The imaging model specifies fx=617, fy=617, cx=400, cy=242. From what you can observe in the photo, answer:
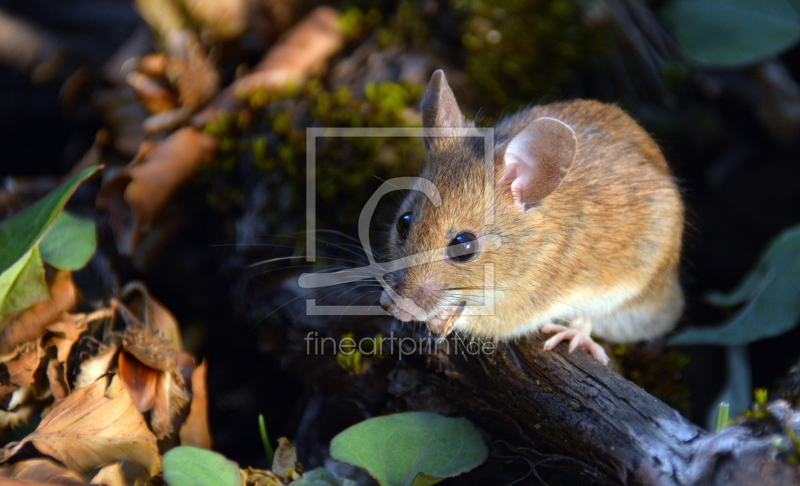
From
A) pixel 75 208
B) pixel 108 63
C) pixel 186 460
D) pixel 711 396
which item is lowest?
pixel 711 396

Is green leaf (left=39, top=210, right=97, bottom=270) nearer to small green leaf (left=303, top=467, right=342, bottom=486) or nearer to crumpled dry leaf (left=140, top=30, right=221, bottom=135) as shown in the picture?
crumpled dry leaf (left=140, top=30, right=221, bottom=135)

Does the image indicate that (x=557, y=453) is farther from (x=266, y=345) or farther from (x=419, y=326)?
(x=266, y=345)

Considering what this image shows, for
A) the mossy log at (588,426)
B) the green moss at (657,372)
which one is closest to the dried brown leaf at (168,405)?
the mossy log at (588,426)

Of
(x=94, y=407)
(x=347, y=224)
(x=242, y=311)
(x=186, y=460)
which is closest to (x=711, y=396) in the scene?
(x=347, y=224)

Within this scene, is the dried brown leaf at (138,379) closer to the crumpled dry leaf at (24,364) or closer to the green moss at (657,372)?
the crumpled dry leaf at (24,364)

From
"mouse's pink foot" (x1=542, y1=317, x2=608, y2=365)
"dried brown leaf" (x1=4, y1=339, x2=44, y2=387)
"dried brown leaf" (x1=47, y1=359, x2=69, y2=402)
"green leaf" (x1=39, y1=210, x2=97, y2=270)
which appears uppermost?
"green leaf" (x1=39, y1=210, x2=97, y2=270)

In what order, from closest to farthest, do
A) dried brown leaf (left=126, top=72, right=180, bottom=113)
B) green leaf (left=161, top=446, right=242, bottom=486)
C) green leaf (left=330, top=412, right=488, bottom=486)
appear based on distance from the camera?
green leaf (left=161, top=446, right=242, bottom=486), green leaf (left=330, top=412, right=488, bottom=486), dried brown leaf (left=126, top=72, right=180, bottom=113)

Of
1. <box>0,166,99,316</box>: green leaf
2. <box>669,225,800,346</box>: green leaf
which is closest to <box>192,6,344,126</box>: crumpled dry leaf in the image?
<box>0,166,99,316</box>: green leaf
